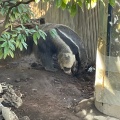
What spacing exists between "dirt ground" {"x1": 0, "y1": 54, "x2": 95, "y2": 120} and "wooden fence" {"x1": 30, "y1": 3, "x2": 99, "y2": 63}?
0.78m

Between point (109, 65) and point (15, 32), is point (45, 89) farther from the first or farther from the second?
point (15, 32)

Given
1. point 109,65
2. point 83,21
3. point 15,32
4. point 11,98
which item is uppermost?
point 15,32

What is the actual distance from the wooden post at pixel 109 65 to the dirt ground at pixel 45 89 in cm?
51

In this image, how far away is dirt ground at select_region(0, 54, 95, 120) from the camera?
5574 mm

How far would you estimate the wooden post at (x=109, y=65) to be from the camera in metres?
5.13

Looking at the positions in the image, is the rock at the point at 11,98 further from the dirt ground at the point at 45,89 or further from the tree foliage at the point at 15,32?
the tree foliage at the point at 15,32

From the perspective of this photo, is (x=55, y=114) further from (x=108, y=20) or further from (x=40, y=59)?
(x=40, y=59)

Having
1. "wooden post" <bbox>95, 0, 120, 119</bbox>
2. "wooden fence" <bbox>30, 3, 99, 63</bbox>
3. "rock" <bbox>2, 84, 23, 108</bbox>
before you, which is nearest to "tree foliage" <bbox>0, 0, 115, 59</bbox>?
"wooden post" <bbox>95, 0, 120, 119</bbox>

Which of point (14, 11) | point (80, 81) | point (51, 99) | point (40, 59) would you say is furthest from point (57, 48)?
point (14, 11)

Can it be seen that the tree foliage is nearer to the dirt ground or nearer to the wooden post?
the wooden post

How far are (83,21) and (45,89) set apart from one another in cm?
246

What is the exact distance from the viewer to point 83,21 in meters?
8.43

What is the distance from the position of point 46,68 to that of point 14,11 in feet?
12.9

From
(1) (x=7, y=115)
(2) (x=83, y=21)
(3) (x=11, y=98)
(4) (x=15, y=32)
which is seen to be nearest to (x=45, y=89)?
(3) (x=11, y=98)
